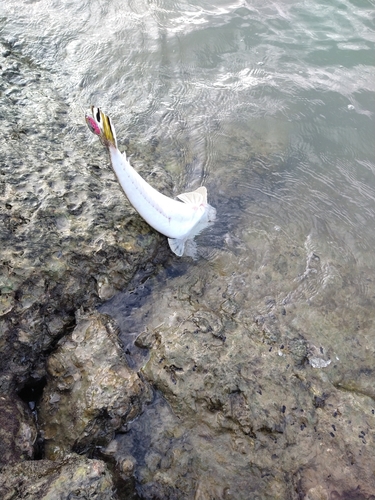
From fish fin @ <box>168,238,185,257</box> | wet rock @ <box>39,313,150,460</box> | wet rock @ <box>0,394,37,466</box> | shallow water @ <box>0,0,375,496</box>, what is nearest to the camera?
wet rock @ <box>0,394,37,466</box>

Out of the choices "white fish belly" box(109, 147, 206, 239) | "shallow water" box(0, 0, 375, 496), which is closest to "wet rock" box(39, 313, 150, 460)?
"shallow water" box(0, 0, 375, 496)

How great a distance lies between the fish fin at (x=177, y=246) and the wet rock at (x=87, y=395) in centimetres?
96

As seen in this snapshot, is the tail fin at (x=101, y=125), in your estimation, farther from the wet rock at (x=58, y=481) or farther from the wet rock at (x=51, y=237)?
the wet rock at (x=58, y=481)

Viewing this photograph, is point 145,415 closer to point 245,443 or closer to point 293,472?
point 245,443

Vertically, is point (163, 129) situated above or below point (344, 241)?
above

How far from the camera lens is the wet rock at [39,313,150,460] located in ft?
7.86

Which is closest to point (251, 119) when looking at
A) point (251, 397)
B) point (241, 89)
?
point (241, 89)

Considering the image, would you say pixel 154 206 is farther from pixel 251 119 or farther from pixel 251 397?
pixel 251 119

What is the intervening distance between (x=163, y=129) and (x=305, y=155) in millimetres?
1686

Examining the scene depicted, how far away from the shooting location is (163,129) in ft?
14.9

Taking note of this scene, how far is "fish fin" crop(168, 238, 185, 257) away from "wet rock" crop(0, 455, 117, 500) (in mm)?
1745

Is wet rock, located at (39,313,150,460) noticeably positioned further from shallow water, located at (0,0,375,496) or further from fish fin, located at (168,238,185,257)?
fish fin, located at (168,238,185,257)

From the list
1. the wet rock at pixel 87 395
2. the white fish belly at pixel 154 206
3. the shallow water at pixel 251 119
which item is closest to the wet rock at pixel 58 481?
the wet rock at pixel 87 395

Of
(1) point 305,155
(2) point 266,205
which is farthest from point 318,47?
(2) point 266,205
